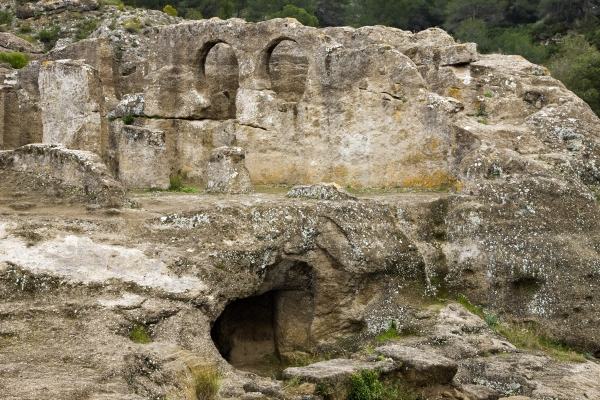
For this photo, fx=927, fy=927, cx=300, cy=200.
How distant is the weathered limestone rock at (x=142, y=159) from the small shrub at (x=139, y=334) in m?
7.13

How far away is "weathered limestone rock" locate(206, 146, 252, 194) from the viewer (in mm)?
18312

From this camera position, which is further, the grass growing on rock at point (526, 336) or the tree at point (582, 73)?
the tree at point (582, 73)

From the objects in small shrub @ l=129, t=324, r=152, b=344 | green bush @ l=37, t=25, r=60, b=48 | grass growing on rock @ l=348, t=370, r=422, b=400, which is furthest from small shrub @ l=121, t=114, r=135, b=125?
green bush @ l=37, t=25, r=60, b=48

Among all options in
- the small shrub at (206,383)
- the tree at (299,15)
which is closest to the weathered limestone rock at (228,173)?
the small shrub at (206,383)

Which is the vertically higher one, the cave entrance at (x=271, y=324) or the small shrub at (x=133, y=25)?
the small shrub at (x=133, y=25)

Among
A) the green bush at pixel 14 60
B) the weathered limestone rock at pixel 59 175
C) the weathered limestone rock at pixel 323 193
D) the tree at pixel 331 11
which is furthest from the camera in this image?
the tree at pixel 331 11

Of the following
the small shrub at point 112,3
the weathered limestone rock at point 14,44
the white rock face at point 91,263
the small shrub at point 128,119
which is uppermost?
the small shrub at point 112,3

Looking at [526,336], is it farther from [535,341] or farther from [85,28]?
[85,28]

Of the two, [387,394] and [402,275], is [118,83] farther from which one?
[387,394]

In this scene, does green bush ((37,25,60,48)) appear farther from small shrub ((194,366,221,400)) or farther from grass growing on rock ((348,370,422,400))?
grass growing on rock ((348,370,422,400))

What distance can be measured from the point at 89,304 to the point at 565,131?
10.0 m

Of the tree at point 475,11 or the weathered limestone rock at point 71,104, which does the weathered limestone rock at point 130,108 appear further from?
the tree at point 475,11

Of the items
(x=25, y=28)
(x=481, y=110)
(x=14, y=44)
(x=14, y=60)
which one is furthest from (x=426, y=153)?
(x=25, y=28)

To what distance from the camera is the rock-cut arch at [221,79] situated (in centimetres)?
2203
